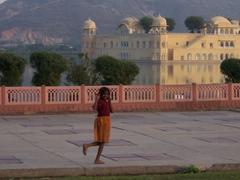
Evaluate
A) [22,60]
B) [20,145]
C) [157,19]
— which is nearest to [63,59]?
[22,60]

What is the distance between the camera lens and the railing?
25.1 metres

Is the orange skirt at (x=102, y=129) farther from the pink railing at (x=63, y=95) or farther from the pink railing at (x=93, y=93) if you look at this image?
the pink railing at (x=93, y=93)

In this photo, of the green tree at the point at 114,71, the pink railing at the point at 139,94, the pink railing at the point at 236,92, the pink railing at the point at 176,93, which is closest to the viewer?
the pink railing at the point at 139,94

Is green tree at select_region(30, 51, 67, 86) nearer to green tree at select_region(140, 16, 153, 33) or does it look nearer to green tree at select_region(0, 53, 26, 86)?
green tree at select_region(0, 53, 26, 86)

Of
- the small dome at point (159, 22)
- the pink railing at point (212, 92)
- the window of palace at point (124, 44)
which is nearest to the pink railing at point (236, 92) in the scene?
the pink railing at point (212, 92)

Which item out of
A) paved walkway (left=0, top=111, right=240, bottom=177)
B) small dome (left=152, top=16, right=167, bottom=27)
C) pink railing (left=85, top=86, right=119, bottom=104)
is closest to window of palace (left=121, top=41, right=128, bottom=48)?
small dome (left=152, top=16, right=167, bottom=27)

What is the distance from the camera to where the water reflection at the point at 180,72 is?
110 meters

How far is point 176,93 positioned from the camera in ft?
89.1

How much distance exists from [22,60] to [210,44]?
104687 millimetres

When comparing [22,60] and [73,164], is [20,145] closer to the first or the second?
[73,164]

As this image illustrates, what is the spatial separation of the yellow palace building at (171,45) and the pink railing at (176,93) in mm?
96293

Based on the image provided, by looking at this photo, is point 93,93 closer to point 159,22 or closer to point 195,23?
point 159,22

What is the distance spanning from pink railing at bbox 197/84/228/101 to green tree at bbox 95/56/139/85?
186 inches

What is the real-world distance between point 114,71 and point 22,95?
22.4 ft
